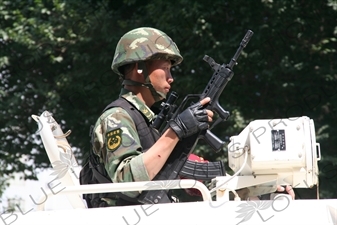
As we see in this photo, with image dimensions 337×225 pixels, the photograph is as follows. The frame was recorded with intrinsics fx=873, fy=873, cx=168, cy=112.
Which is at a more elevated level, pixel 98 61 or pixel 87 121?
pixel 98 61

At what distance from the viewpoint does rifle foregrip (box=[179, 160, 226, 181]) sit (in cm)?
456

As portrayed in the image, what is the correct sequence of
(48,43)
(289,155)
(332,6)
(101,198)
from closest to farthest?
(289,155) < (101,198) < (332,6) < (48,43)

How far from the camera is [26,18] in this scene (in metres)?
13.6

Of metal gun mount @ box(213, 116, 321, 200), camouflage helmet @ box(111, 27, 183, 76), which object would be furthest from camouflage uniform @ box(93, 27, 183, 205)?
metal gun mount @ box(213, 116, 321, 200)

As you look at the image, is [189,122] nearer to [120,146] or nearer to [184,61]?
[120,146]

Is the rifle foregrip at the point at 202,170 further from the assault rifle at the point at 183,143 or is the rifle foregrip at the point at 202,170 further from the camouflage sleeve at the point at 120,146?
the camouflage sleeve at the point at 120,146

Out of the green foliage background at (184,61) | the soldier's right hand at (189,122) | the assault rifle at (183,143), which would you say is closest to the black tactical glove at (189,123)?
→ the soldier's right hand at (189,122)

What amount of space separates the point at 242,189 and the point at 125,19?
30.4 ft

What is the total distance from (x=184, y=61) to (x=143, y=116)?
793 centimetres

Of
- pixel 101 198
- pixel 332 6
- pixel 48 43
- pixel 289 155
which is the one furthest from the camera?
pixel 48 43

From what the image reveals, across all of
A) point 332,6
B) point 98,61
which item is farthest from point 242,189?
point 98,61

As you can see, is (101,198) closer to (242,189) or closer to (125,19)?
(242,189)

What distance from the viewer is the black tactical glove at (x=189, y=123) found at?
4.22 metres

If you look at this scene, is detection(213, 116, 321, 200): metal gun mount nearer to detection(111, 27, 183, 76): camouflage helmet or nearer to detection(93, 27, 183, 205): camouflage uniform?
detection(93, 27, 183, 205): camouflage uniform
